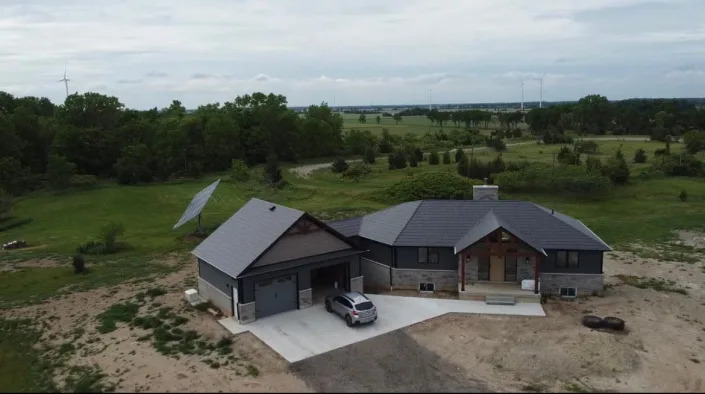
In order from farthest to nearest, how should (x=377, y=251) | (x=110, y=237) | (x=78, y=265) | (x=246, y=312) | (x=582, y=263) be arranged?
(x=110, y=237) < (x=78, y=265) < (x=377, y=251) < (x=582, y=263) < (x=246, y=312)

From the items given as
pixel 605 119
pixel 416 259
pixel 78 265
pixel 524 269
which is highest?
pixel 605 119

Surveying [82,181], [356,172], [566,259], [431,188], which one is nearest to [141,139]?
[82,181]

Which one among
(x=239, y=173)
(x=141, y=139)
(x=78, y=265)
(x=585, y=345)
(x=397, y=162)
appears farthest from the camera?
(x=141, y=139)

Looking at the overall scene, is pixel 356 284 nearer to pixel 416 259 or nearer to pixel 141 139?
pixel 416 259

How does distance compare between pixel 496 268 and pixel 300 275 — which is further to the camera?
pixel 496 268

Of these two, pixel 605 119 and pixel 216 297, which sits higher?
pixel 605 119

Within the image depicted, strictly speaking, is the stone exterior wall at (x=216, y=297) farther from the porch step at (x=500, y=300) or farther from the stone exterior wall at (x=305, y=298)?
the porch step at (x=500, y=300)

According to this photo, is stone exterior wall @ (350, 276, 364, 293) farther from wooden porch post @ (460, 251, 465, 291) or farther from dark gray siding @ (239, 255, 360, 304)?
wooden porch post @ (460, 251, 465, 291)
